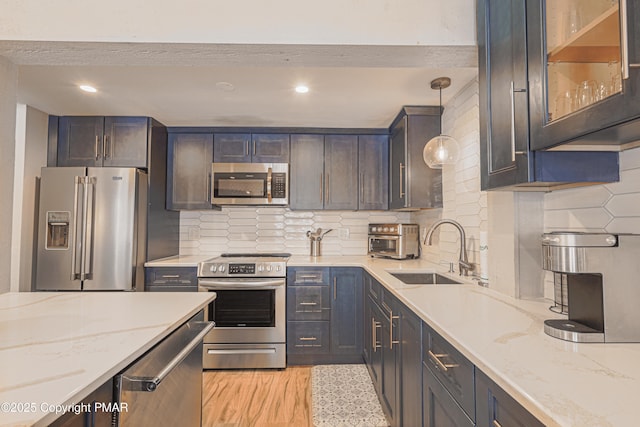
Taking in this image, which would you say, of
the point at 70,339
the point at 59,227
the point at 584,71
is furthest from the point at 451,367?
the point at 59,227

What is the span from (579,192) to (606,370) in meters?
0.77

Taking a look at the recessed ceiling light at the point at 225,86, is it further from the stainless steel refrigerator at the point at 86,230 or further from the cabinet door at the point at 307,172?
the stainless steel refrigerator at the point at 86,230

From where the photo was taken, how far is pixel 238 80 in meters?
2.30

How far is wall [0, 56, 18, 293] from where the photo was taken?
4.86 feet

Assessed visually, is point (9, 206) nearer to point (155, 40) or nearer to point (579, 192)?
point (155, 40)

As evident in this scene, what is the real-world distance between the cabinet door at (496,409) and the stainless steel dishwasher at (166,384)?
34.0 inches

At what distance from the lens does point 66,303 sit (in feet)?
4.46

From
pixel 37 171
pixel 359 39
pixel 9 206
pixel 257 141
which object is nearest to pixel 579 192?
pixel 359 39

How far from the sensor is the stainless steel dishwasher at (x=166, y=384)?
900 mm

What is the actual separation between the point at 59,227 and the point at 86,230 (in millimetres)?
241

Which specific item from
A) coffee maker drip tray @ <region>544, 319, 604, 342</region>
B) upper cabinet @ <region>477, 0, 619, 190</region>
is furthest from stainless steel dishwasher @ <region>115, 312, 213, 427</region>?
upper cabinet @ <region>477, 0, 619, 190</region>

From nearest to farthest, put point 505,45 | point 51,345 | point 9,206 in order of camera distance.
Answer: point 51,345
point 505,45
point 9,206

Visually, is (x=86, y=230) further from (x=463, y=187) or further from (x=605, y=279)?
(x=605, y=279)

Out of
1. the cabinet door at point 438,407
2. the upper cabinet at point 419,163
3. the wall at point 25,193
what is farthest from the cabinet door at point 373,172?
the wall at point 25,193
